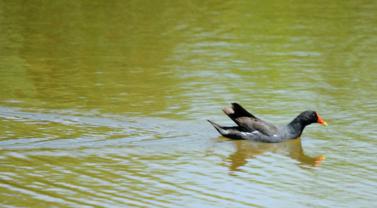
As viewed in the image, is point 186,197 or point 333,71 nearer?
point 186,197

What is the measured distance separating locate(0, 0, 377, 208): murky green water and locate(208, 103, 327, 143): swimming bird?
0.14m

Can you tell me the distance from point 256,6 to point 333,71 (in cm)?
588

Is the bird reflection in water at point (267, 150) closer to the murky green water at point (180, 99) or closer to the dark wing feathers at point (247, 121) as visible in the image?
the murky green water at point (180, 99)

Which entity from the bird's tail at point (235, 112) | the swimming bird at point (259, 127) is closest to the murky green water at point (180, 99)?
the swimming bird at point (259, 127)

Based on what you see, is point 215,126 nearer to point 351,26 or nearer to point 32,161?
point 32,161

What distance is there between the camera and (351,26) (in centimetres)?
2317

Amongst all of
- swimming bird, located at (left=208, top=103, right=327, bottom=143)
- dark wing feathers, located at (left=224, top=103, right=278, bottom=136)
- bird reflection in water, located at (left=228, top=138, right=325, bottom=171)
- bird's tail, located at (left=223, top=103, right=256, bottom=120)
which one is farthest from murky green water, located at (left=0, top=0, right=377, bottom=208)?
bird's tail, located at (left=223, top=103, right=256, bottom=120)

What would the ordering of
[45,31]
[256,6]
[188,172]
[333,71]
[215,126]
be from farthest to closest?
[256,6] < [45,31] < [333,71] < [215,126] < [188,172]

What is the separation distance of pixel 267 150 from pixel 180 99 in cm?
277

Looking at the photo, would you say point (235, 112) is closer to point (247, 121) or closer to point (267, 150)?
point (247, 121)

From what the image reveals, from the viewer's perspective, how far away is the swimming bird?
15.4m

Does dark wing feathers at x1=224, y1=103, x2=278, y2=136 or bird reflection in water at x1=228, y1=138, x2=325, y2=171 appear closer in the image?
bird reflection in water at x1=228, y1=138, x2=325, y2=171

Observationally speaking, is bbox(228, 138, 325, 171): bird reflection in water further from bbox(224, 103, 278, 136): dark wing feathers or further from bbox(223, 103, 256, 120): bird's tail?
bbox(223, 103, 256, 120): bird's tail

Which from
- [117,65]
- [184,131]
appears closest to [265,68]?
[117,65]
